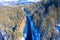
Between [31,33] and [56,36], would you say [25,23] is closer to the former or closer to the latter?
[31,33]

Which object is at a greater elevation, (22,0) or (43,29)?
(22,0)

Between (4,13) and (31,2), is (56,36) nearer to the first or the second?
(31,2)

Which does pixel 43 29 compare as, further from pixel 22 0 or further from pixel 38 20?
pixel 22 0

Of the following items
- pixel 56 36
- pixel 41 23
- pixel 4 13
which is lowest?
pixel 56 36

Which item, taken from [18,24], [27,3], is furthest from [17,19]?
[27,3]

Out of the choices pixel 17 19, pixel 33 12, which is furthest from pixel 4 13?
pixel 33 12

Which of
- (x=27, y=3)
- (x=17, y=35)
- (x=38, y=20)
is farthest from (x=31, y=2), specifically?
(x=17, y=35)

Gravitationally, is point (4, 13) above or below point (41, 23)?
above
